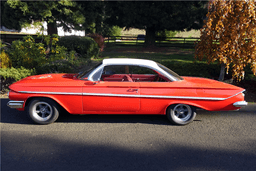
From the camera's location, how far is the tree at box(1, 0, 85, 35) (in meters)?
14.8

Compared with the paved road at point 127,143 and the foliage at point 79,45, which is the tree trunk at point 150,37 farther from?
the paved road at point 127,143

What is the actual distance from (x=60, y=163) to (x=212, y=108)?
3.21 metres

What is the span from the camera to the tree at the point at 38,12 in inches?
583

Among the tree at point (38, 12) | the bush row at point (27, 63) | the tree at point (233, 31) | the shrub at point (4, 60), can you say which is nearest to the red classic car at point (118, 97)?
the tree at point (233, 31)

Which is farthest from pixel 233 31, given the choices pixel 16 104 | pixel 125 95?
pixel 16 104

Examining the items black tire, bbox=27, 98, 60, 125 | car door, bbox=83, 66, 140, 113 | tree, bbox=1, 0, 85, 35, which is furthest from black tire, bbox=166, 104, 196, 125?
tree, bbox=1, 0, 85, 35

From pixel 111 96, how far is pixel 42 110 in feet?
4.95

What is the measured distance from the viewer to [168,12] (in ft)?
64.6

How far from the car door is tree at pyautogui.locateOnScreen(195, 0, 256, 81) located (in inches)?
160

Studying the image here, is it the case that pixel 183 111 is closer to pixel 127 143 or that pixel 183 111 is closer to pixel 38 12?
pixel 127 143

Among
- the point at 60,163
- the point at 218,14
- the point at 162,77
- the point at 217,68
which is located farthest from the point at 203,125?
the point at 217,68

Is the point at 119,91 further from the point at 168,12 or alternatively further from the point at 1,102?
the point at 168,12

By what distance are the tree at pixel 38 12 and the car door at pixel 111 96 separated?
11727 mm

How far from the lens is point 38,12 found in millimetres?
15000
